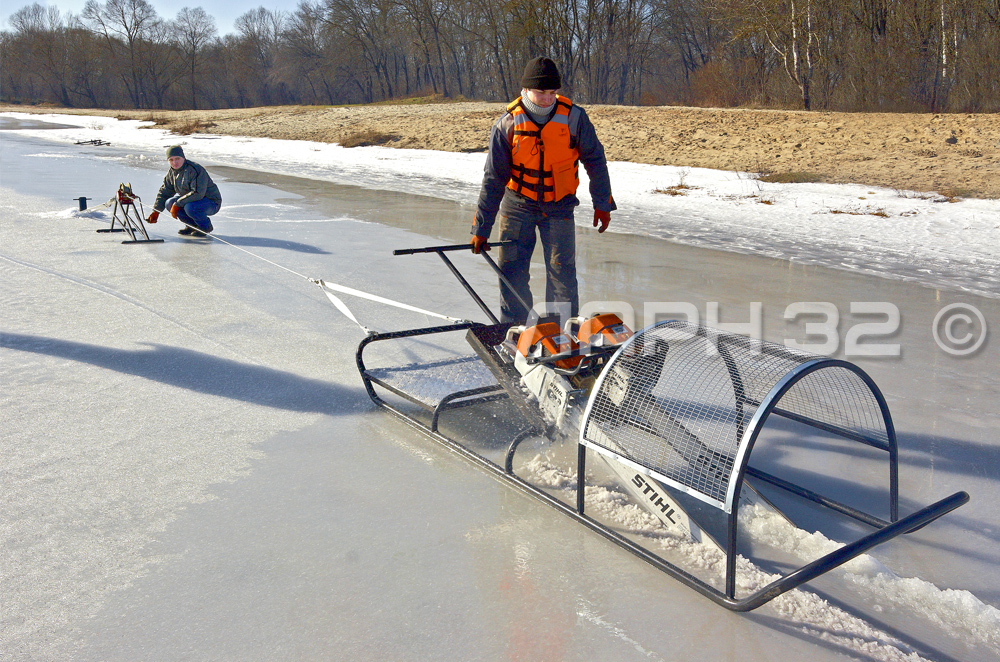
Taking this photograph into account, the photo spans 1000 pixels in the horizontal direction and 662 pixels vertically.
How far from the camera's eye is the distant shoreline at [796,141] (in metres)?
10.8

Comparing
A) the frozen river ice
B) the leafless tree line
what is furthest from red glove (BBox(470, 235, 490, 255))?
the leafless tree line

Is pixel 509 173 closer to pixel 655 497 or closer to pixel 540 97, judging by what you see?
pixel 540 97

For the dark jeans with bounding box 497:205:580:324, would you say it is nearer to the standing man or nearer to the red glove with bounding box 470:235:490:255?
→ the red glove with bounding box 470:235:490:255

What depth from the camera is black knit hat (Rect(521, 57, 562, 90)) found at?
141 inches

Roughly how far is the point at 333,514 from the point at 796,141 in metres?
12.7

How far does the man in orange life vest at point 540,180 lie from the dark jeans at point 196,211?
522cm

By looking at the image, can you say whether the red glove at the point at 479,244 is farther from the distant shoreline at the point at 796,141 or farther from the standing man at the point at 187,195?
the distant shoreline at the point at 796,141

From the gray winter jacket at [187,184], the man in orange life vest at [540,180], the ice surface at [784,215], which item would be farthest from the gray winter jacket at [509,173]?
the gray winter jacket at [187,184]

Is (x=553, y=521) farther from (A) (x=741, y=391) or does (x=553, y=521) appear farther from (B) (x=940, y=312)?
(B) (x=940, y=312)

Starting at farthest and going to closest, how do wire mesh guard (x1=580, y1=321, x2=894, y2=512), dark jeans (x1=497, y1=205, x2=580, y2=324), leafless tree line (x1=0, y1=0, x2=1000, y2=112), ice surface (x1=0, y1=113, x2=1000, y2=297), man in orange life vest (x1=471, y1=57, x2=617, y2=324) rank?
1. leafless tree line (x1=0, y1=0, x2=1000, y2=112)
2. ice surface (x1=0, y1=113, x2=1000, y2=297)
3. dark jeans (x1=497, y1=205, x2=580, y2=324)
4. man in orange life vest (x1=471, y1=57, x2=617, y2=324)
5. wire mesh guard (x1=580, y1=321, x2=894, y2=512)

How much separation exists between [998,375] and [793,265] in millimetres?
2936

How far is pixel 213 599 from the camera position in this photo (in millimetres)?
2273

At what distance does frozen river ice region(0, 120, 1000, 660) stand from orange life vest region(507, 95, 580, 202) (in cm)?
143

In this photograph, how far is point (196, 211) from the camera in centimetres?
816
